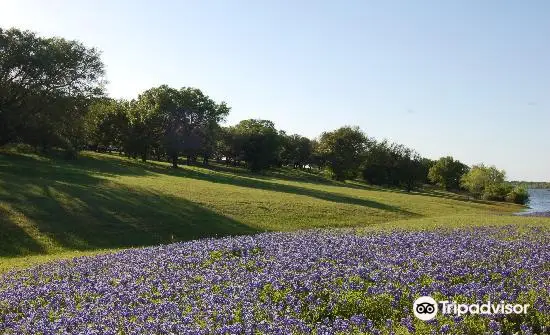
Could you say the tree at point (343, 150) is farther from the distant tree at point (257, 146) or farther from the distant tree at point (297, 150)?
the distant tree at point (297, 150)

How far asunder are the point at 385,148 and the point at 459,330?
120 m

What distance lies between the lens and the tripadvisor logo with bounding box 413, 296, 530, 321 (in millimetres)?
8500

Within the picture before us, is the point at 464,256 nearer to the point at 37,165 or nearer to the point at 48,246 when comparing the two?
the point at 48,246

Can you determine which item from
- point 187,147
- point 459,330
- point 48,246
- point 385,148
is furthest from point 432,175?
point 459,330

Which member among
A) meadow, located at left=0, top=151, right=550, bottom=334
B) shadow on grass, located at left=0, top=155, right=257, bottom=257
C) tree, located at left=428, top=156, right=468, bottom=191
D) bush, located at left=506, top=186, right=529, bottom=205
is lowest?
shadow on grass, located at left=0, top=155, right=257, bottom=257

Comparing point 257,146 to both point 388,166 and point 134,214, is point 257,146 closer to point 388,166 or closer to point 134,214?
point 388,166

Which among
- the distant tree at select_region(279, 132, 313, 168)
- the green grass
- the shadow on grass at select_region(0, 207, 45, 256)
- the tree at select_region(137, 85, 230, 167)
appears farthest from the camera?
the distant tree at select_region(279, 132, 313, 168)

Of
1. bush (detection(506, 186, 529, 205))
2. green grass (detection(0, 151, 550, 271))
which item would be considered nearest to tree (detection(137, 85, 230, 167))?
green grass (detection(0, 151, 550, 271))

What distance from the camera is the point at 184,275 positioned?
12094 millimetres

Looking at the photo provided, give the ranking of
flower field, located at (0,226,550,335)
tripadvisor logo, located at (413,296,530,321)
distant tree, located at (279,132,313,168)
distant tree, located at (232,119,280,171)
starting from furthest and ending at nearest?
distant tree, located at (279,132,313,168) < distant tree, located at (232,119,280,171) < tripadvisor logo, located at (413,296,530,321) < flower field, located at (0,226,550,335)

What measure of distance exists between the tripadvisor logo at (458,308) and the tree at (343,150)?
106 meters

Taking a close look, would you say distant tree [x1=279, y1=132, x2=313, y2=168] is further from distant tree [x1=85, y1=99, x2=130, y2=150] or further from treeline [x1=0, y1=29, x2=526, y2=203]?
distant tree [x1=85, y1=99, x2=130, y2=150]

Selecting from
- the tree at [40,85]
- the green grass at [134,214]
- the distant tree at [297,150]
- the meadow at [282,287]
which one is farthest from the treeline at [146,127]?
the meadow at [282,287]

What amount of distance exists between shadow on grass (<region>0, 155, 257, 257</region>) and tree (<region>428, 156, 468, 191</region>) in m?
116
